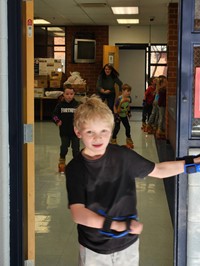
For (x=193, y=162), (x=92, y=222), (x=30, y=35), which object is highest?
(x=30, y=35)

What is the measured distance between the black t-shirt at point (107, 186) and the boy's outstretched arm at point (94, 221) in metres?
0.04

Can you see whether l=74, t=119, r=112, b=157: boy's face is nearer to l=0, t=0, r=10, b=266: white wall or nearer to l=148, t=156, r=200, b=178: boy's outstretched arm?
l=148, t=156, r=200, b=178: boy's outstretched arm

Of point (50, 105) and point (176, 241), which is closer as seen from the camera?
point (176, 241)

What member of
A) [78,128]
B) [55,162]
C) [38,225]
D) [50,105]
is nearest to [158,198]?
[38,225]

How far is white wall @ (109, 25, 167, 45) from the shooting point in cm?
1452

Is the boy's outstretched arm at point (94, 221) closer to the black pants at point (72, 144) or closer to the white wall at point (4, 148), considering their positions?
the white wall at point (4, 148)

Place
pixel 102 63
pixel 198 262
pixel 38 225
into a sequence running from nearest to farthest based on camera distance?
pixel 198 262
pixel 38 225
pixel 102 63

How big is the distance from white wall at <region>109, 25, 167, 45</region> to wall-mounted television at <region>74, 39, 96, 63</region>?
2.99 ft

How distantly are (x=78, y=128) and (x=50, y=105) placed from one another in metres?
11.2

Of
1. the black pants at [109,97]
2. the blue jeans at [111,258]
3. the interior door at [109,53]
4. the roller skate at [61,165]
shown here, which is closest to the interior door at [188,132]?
the blue jeans at [111,258]

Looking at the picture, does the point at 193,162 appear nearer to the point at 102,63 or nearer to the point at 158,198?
the point at 158,198

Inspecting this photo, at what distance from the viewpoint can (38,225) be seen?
4117 millimetres

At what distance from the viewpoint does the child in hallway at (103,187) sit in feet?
5.74

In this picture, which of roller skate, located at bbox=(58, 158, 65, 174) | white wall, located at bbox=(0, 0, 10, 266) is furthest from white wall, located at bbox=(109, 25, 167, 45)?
white wall, located at bbox=(0, 0, 10, 266)
